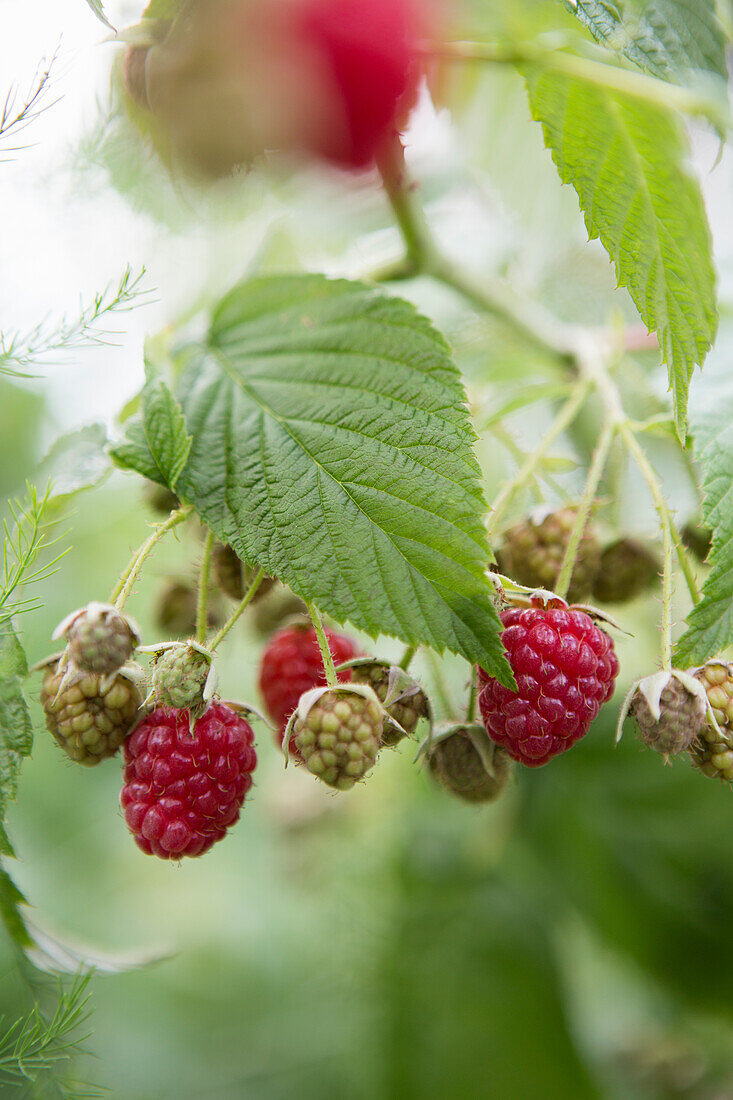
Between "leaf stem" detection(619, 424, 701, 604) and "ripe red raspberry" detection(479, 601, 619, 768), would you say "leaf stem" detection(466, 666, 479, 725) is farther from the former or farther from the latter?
"leaf stem" detection(619, 424, 701, 604)

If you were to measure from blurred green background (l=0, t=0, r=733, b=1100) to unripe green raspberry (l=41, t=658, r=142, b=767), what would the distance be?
289mm

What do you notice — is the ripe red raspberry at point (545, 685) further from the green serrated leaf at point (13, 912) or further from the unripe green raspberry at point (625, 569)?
the green serrated leaf at point (13, 912)

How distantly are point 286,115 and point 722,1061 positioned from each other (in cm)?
109

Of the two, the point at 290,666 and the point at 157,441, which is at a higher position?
the point at 157,441

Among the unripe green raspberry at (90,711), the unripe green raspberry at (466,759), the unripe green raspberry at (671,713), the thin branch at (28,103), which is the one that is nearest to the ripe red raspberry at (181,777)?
the unripe green raspberry at (90,711)

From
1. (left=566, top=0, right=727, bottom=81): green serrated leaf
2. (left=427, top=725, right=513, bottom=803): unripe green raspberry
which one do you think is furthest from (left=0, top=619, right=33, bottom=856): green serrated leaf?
(left=566, top=0, right=727, bottom=81): green serrated leaf

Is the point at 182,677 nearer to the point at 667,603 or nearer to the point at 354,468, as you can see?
the point at 354,468

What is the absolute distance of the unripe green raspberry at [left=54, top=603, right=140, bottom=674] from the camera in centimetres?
47

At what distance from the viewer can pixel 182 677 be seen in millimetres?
486

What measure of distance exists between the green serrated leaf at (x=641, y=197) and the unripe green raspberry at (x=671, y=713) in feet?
0.47

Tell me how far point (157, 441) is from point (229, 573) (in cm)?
11

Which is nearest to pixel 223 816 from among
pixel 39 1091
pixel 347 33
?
pixel 39 1091

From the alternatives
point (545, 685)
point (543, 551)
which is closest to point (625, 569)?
point (543, 551)

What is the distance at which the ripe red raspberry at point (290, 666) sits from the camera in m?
0.61
